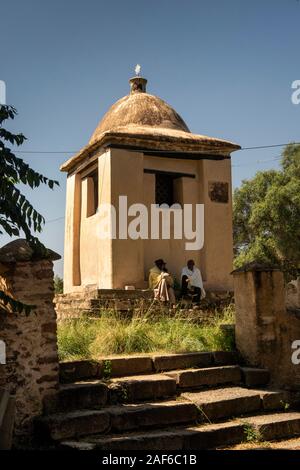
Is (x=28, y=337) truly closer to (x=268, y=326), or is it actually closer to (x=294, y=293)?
(x=268, y=326)

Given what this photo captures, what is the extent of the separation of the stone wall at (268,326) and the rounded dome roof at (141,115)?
6484 mm

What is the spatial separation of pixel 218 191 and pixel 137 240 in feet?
8.89

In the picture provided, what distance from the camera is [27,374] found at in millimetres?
6059

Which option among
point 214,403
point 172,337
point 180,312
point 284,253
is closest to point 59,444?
point 214,403

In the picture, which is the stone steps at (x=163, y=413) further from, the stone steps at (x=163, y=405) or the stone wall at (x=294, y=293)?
the stone wall at (x=294, y=293)

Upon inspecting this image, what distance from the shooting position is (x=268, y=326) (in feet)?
26.7

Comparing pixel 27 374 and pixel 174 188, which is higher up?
pixel 174 188

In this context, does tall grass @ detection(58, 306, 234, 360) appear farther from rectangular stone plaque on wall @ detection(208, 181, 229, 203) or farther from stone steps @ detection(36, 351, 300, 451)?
rectangular stone plaque on wall @ detection(208, 181, 229, 203)

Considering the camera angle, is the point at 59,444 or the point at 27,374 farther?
the point at 27,374

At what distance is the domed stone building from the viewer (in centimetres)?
1232

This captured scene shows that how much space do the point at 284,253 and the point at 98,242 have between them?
11256 millimetres

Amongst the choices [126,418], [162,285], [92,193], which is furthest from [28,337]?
[92,193]

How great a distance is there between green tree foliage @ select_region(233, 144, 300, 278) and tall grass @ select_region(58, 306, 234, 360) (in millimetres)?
12916

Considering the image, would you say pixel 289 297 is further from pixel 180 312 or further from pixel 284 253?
pixel 284 253
